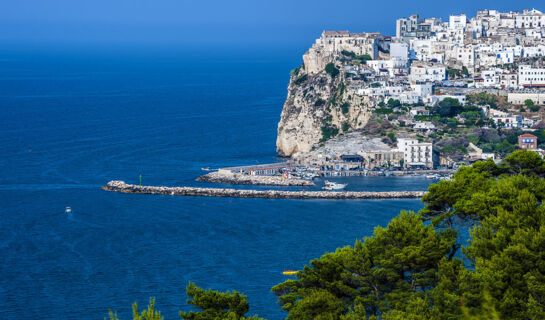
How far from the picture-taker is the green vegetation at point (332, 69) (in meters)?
49.5

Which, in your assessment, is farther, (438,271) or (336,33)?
(336,33)

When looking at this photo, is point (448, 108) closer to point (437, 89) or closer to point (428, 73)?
point (437, 89)

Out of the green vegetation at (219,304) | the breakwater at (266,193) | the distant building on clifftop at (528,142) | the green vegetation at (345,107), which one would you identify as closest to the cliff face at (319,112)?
the green vegetation at (345,107)

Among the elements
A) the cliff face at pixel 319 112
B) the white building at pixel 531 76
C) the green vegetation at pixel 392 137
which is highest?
the white building at pixel 531 76

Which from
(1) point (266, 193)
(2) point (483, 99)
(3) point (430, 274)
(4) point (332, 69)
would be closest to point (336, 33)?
(4) point (332, 69)

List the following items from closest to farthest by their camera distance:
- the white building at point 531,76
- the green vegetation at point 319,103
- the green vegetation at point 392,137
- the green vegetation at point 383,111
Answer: the green vegetation at point 392,137
the green vegetation at point 383,111
the green vegetation at point 319,103
the white building at point 531,76

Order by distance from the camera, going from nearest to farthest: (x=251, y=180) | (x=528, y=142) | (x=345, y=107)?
1. (x=251, y=180)
2. (x=528, y=142)
3. (x=345, y=107)

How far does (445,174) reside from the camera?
3869 cm

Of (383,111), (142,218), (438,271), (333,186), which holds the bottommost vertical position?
(142,218)

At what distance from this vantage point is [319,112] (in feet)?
158

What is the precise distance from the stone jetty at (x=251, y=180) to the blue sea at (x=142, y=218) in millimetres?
1272

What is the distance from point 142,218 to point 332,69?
21.2m

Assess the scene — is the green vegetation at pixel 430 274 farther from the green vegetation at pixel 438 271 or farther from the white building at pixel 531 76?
the white building at pixel 531 76

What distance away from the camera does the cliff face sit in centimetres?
4653
